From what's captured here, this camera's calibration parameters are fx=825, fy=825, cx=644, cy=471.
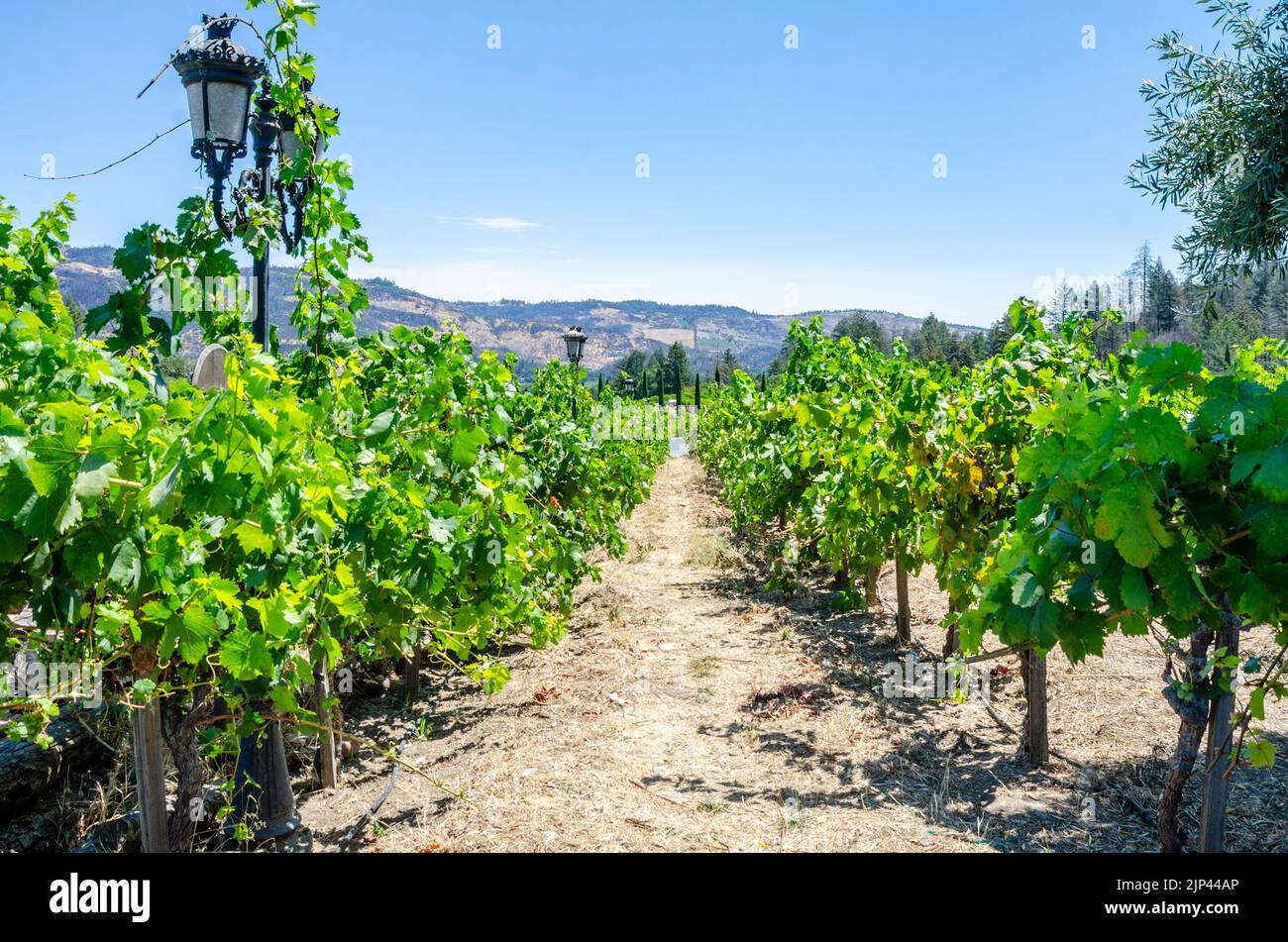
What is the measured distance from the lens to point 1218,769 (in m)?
2.91

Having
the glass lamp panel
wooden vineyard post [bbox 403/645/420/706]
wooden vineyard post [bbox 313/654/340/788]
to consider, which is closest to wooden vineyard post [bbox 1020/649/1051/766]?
wooden vineyard post [bbox 313/654/340/788]

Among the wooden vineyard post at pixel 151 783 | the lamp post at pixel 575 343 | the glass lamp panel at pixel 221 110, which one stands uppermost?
the glass lamp panel at pixel 221 110

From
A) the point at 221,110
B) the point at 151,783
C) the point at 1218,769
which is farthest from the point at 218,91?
the point at 1218,769

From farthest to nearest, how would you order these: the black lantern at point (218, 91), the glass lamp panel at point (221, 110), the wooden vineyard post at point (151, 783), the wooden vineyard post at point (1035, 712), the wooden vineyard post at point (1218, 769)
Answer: the wooden vineyard post at point (1035, 712)
the glass lamp panel at point (221, 110)
the black lantern at point (218, 91)
the wooden vineyard post at point (1218, 769)
the wooden vineyard post at point (151, 783)

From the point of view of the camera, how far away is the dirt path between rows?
3.76 meters

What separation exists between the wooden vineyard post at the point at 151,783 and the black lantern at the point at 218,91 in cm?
309

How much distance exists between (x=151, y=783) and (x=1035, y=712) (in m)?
4.11

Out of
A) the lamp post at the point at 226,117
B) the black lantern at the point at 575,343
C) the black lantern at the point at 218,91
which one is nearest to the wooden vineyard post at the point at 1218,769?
the lamp post at the point at 226,117

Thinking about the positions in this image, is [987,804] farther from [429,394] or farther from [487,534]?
[429,394]

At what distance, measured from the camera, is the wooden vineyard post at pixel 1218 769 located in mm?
2902

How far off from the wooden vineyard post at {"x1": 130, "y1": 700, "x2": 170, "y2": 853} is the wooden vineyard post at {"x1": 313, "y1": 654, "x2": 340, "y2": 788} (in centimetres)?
119

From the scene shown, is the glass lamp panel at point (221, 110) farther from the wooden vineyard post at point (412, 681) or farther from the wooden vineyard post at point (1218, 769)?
the wooden vineyard post at point (1218, 769)

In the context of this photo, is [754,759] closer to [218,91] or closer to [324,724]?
[324,724]

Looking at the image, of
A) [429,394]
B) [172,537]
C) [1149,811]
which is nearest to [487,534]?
[429,394]
